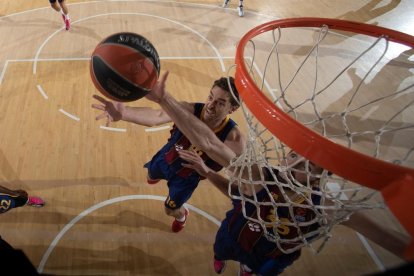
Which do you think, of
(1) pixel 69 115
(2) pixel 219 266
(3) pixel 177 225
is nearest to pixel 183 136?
(3) pixel 177 225

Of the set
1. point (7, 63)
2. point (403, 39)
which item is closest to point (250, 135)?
point (403, 39)

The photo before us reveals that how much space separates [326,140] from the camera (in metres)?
1.23

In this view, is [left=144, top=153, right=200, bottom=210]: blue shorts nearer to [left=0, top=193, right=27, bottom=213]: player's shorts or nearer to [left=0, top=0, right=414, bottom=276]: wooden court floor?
[left=0, top=0, right=414, bottom=276]: wooden court floor

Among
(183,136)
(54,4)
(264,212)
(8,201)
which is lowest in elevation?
(54,4)

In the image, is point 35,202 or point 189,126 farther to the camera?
point 35,202

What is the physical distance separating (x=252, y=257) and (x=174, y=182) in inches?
35.0

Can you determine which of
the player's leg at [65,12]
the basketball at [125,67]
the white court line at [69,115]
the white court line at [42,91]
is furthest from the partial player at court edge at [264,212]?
the player's leg at [65,12]

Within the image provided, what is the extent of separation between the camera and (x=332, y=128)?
13.9 ft

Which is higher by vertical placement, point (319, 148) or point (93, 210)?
point (319, 148)

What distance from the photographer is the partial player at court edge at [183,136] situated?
2334 mm

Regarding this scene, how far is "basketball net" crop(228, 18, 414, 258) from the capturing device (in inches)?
46.0

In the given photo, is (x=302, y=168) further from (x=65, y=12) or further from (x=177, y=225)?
(x=65, y=12)

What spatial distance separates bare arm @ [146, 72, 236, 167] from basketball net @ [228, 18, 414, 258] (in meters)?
0.12

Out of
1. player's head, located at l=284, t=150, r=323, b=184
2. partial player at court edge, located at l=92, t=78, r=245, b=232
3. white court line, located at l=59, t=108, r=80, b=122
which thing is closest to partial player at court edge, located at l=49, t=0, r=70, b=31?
white court line, located at l=59, t=108, r=80, b=122
